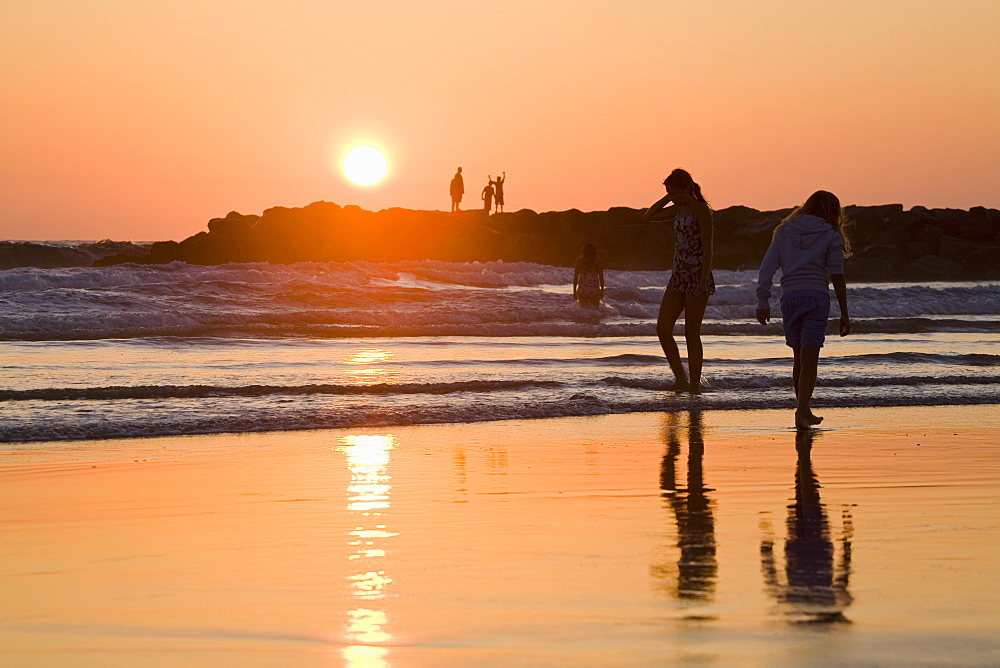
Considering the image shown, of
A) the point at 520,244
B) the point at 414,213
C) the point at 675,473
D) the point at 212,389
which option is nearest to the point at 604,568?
the point at 675,473

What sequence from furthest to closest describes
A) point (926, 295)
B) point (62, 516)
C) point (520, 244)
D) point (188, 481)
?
1. point (520, 244)
2. point (926, 295)
3. point (188, 481)
4. point (62, 516)

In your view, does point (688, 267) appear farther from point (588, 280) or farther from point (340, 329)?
point (588, 280)

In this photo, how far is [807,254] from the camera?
8016mm

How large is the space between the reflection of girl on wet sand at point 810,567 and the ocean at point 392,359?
4006 millimetres

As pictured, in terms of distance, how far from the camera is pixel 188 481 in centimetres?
589

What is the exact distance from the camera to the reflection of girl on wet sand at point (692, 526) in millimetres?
3732

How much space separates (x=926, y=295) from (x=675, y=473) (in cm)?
2264

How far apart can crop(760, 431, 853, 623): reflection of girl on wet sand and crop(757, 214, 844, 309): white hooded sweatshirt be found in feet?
9.29

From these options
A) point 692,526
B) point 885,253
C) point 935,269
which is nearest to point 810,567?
point 692,526

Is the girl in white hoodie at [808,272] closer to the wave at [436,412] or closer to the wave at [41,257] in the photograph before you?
the wave at [436,412]

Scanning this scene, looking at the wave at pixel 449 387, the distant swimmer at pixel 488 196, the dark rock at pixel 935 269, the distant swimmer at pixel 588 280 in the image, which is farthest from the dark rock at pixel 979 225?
the wave at pixel 449 387

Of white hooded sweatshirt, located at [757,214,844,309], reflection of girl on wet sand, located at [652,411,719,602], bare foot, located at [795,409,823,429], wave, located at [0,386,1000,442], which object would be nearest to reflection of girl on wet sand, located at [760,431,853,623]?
reflection of girl on wet sand, located at [652,411,719,602]

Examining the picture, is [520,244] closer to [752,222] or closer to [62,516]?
[752,222]

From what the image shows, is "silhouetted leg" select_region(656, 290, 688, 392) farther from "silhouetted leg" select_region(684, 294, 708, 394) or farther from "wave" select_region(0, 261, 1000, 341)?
"wave" select_region(0, 261, 1000, 341)
